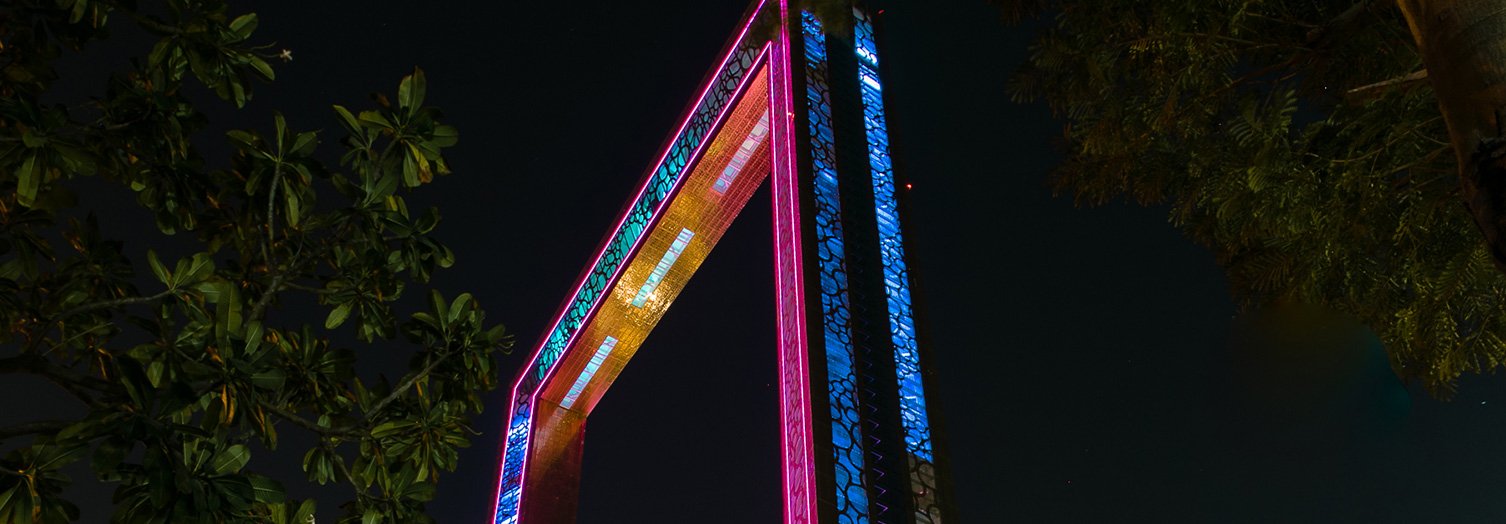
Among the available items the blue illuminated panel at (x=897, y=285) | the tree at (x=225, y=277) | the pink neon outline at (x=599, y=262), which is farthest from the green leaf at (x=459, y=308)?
the pink neon outline at (x=599, y=262)

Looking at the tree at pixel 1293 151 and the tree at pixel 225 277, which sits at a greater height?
the tree at pixel 1293 151

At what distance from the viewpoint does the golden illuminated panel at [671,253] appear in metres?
10.7

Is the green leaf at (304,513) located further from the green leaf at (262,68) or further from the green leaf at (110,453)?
the green leaf at (262,68)

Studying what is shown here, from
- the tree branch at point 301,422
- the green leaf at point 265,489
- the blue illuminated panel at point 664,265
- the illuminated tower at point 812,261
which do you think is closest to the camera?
the green leaf at point 265,489

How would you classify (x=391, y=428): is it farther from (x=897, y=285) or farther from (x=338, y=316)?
A: (x=897, y=285)

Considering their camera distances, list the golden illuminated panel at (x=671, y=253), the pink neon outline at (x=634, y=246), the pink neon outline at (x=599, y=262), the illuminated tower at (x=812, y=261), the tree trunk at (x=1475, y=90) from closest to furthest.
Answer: the tree trunk at (x=1475, y=90) → the illuminated tower at (x=812, y=261) → the pink neon outline at (x=634, y=246) → the pink neon outline at (x=599, y=262) → the golden illuminated panel at (x=671, y=253)

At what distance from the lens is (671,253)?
40.4 ft

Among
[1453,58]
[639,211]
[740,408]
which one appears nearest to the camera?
[1453,58]

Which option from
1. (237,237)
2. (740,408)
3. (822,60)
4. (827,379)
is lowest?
(237,237)

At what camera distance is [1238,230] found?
516 centimetres

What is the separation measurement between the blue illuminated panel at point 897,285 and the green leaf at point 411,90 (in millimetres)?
5055

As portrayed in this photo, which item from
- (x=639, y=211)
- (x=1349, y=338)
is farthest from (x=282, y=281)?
(x=639, y=211)

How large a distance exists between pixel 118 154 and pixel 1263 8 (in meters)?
4.45

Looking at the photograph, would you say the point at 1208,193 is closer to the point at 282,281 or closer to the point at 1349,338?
the point at 1349,338
